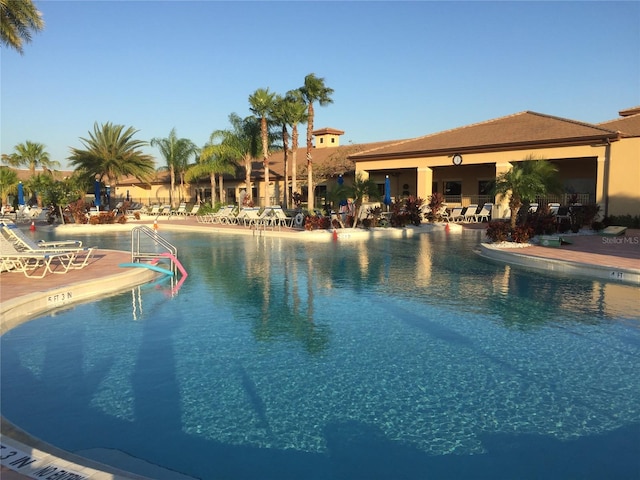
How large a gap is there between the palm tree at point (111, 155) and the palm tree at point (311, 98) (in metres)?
17.4

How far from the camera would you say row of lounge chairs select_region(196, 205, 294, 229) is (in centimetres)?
2567

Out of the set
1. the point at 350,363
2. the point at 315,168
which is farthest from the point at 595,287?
the point at 315,168

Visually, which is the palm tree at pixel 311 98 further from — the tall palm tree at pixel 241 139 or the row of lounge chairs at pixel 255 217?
the tall palm tree at pixel 241 139

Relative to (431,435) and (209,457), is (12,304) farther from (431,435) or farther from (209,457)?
(431,435)

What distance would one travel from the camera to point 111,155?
3981 cm

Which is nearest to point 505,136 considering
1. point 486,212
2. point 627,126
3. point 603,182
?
point 486,212

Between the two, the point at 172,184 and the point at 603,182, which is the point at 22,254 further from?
the point at 172,184

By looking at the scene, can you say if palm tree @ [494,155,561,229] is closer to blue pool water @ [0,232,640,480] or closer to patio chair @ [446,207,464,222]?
blue pool water @ [0,232,640,480]

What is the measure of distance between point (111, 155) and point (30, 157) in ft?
81.4

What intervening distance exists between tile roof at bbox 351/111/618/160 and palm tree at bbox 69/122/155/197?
62.1ft

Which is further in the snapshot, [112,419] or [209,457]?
[112,419]

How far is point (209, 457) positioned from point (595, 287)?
9.60 meters

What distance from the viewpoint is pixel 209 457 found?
4094mm

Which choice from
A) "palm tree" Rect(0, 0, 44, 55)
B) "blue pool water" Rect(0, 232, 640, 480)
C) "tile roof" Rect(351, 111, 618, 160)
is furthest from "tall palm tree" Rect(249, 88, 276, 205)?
"blue pool water" Rect(0, 232, 640, 480)
